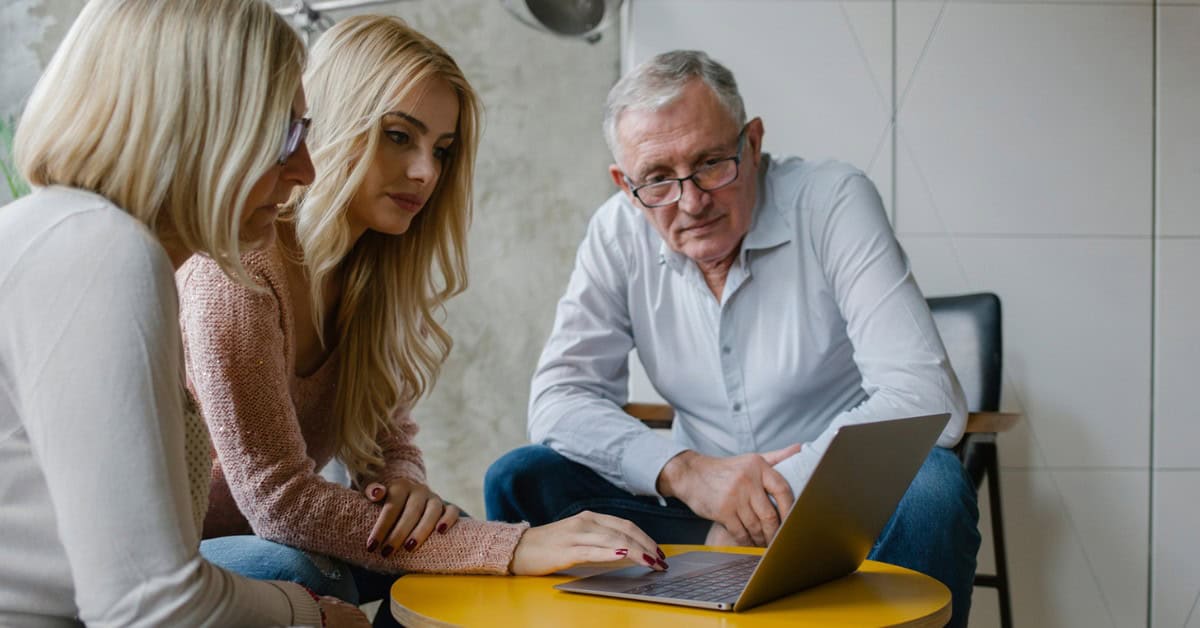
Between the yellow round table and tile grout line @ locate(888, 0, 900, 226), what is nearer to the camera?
the yellow round table

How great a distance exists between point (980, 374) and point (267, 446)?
1578 millimetres

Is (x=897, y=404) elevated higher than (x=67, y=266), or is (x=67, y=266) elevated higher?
(x=67, y=266)

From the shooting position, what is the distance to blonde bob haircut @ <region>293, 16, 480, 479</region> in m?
1.56

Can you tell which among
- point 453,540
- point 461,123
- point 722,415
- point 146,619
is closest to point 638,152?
point 461,123

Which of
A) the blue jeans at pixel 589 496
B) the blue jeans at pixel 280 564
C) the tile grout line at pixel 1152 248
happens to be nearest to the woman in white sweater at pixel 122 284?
the blue jeans at pixel 280 564

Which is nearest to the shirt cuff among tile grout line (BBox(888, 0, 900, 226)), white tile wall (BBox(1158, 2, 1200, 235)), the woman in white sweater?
the woman in white sweater

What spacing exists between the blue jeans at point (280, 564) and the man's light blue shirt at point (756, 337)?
0.58 metres

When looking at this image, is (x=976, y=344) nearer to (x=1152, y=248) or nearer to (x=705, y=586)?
(x=1152, y=248)

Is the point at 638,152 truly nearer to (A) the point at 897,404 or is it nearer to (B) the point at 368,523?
(A) the point at 897,404

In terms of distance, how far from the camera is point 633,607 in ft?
3.73

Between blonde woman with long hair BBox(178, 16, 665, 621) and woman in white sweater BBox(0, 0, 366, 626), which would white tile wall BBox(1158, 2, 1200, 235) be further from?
woman in white sweater BBox(0, 0, 366, 626)

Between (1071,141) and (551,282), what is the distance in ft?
4.59

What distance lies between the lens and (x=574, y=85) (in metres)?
3.03

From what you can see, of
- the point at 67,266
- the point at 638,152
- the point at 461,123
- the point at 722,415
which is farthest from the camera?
the point at 722,415
